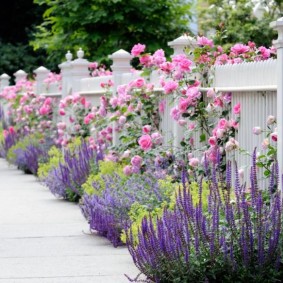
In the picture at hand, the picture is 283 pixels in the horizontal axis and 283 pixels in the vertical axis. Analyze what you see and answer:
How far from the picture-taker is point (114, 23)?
21.2m

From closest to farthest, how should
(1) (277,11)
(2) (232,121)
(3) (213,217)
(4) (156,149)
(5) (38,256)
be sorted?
(3) (213,217)
(5) (38,256)
(2) (232,121)
(4) (156,149)
(1) (277,11)

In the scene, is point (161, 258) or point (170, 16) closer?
point (161, 258)

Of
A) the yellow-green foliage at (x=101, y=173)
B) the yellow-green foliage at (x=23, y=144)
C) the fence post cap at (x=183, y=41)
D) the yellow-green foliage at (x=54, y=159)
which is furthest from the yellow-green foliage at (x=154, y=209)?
the yellow-green foliage at (x=23, y=144)

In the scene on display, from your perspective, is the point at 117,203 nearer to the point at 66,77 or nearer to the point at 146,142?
the point at 146,142

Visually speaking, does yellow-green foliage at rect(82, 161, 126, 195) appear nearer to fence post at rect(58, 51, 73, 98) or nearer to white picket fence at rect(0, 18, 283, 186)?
white picket fence at rect(0, 18, 283, 186)

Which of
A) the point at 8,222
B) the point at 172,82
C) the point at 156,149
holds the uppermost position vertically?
the point at 172,82

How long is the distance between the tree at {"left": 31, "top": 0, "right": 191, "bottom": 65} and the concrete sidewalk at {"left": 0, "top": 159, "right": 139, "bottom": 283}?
8.49m

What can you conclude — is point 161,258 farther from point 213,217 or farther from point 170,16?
point 170,16

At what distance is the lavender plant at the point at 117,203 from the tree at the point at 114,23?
11.1m

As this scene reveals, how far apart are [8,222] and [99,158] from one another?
7.91ft

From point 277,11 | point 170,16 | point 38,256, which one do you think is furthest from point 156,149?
point 277,11

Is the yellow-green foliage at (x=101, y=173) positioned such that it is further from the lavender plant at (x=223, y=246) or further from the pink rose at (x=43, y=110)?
the pink rose at (x=43, y=110)

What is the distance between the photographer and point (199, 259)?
21.0ft

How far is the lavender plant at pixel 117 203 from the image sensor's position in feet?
28.5
